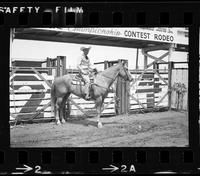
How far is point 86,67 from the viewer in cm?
639

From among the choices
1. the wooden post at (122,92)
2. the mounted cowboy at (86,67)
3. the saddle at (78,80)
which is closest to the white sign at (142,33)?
the mounted cowboy at (86,67)

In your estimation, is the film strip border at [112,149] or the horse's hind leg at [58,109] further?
the horse's hind leg at [58,109]

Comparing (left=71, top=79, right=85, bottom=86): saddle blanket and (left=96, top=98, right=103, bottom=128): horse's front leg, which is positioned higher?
(left=71, top=79, right=85, bottom=86): saddle blanket

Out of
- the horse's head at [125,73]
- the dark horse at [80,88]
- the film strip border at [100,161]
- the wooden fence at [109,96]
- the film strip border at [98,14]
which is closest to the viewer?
the film strip border at [98,14]

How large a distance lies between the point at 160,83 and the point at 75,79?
223 cm

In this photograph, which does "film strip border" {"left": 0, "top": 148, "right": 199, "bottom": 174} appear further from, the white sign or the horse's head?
the horse's head

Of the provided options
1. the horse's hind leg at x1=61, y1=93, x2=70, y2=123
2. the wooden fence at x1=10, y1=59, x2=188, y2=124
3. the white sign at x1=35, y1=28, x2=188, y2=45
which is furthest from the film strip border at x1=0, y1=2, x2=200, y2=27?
the horse's hind leg at x1=61, y1=93, x2=70, y2=123

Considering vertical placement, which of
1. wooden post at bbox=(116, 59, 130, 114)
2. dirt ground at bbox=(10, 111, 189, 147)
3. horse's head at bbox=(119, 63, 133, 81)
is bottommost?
dirt ground at bbox=(10, 111, 189, 147)

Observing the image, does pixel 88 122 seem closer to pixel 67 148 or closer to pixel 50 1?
pixel 67 148

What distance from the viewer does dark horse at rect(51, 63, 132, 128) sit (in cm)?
658

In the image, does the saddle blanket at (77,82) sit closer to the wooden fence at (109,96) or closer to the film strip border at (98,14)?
the wooden fence at (109,96)

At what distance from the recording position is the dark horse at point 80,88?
259 inches

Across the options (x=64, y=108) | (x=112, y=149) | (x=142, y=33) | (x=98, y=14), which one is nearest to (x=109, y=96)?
(x=64, y=108)

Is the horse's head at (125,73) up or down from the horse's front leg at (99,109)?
up
